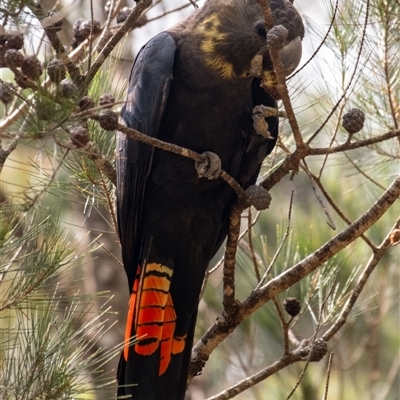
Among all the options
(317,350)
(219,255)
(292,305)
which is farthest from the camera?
(219,255)

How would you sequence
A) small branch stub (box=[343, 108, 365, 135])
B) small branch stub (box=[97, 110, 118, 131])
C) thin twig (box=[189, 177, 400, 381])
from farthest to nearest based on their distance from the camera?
thin twig (box=[189, 177, 400, 381]) → small branch stub (box=[343, 108, 365, 135]) → small branch stub (box=[97, 110, 118, 131])

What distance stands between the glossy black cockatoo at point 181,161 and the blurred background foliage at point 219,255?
0.12m

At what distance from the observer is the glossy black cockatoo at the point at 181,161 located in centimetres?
249

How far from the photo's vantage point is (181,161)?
2.54 meters

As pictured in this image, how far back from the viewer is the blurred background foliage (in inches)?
73.1

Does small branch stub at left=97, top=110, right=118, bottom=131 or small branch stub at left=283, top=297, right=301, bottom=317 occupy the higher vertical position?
small branch stub at left=97, top=110, right=118, bottom=131

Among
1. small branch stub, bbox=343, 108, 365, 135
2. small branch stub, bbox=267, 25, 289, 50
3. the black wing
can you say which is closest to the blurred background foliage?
the black wing

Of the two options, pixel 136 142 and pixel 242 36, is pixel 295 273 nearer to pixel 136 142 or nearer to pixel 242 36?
pixel 136 142

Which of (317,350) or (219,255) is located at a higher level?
(219,255)

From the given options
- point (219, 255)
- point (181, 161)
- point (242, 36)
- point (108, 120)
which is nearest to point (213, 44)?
point (242, 36)

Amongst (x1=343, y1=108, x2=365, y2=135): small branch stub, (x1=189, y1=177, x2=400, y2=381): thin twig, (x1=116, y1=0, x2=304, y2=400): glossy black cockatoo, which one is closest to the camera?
(x1=343, y1=108, x2=365, y2=135): small branch stub

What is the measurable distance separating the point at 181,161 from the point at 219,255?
2.24 m

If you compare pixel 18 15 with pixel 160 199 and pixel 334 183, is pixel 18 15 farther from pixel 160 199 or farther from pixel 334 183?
pixel 334 183

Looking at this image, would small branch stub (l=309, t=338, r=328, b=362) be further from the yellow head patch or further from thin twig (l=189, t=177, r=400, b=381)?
the yellow head patch
